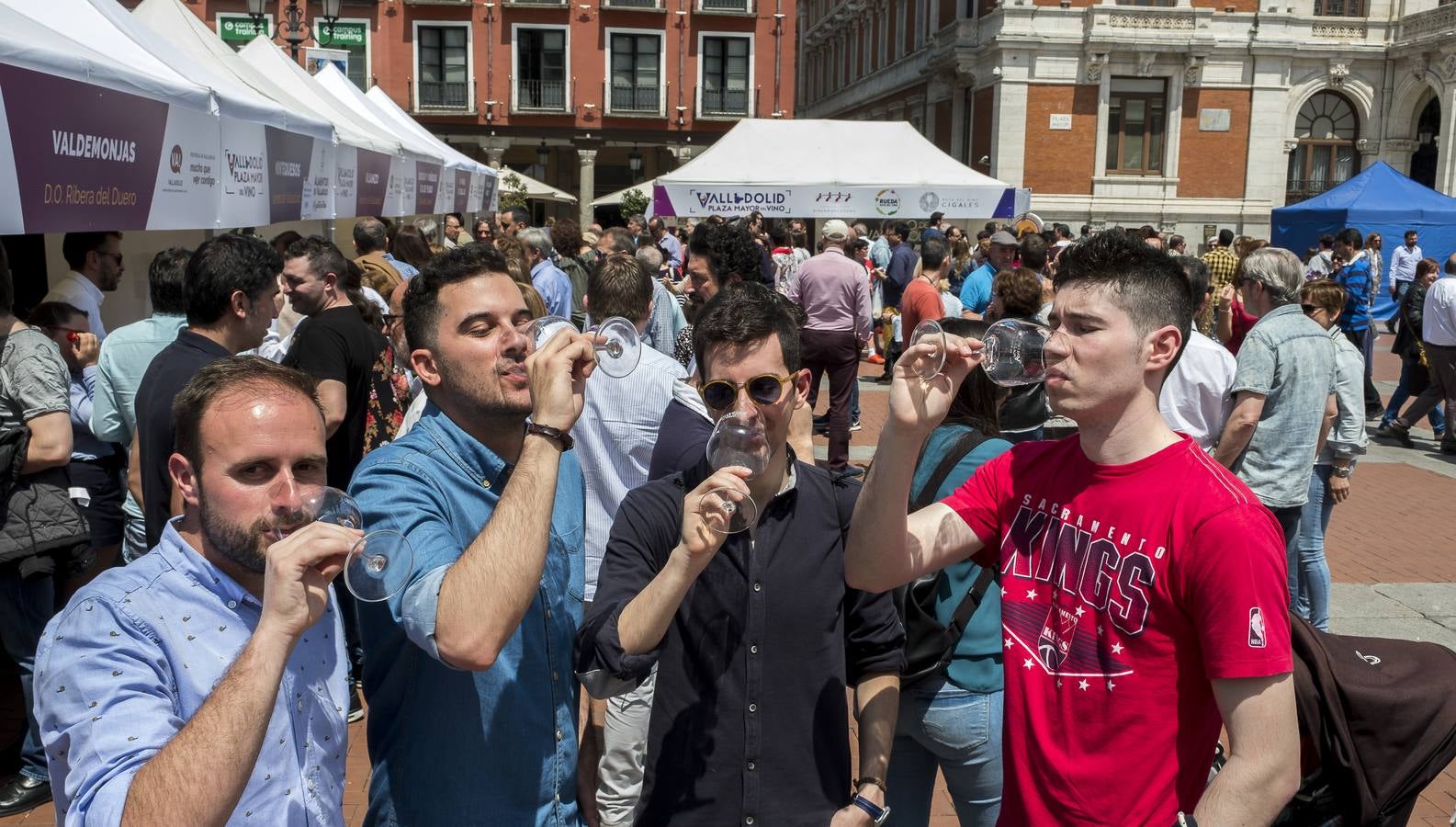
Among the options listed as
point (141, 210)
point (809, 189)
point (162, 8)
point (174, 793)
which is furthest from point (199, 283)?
point (809, 189)

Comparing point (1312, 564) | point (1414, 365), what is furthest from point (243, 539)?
point (1414, 365)

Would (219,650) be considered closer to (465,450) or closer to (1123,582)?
(465,450)

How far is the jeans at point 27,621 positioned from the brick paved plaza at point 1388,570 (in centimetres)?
24

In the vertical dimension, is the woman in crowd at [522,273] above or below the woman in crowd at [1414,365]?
above

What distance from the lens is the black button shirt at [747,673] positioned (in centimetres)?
216

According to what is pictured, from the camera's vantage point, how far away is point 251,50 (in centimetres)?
1035

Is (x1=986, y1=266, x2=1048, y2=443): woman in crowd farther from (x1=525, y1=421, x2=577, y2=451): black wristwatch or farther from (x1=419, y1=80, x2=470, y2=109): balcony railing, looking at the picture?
(x1=419, y1=80, x2=470, y2=109): balcony railing

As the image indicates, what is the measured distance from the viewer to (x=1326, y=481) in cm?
560

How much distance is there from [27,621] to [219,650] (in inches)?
116

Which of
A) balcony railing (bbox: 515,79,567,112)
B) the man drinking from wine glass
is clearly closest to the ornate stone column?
balcony railing (bbox: 515,79,567,112)

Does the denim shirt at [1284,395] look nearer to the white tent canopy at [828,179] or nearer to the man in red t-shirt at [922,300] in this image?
the man in red t-shirt at [922,300]

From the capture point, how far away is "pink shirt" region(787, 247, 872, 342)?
30.8 feet

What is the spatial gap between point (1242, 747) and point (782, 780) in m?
0.85

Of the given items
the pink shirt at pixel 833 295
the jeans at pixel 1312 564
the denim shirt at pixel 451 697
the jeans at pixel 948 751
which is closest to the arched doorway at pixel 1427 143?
the pink shirt at pixel 833 295
